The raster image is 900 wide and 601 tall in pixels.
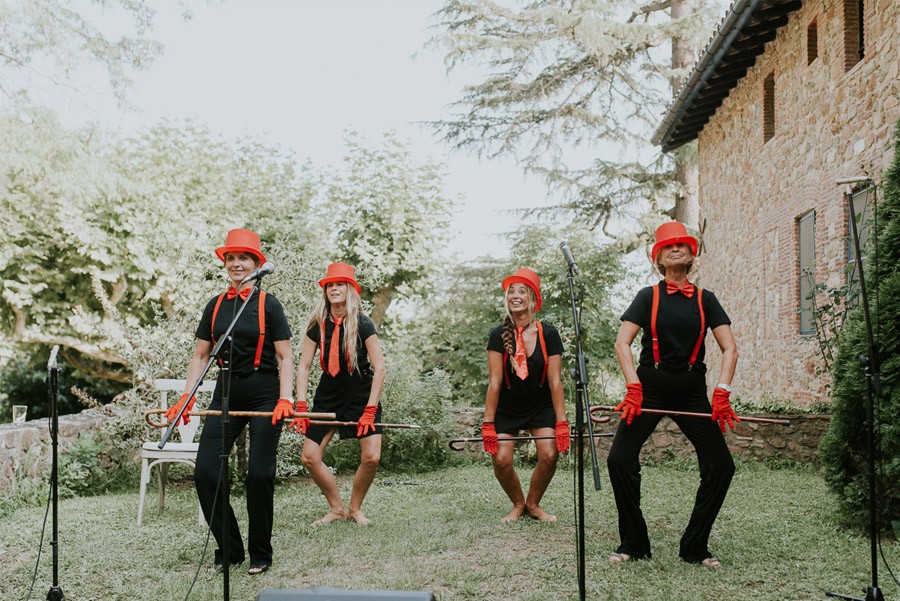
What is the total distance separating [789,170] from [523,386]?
734cm

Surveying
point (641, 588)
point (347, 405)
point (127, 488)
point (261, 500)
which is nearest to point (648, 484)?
point (347, 405)

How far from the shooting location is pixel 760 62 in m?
12.8

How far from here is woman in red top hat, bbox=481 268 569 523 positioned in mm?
6164

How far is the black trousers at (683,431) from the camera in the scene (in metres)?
4.80

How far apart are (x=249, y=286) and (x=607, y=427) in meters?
6.51

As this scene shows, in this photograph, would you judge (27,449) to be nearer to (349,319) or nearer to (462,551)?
(349,319)

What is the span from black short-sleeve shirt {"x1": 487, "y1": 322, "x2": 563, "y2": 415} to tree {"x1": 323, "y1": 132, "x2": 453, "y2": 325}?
11.5 m

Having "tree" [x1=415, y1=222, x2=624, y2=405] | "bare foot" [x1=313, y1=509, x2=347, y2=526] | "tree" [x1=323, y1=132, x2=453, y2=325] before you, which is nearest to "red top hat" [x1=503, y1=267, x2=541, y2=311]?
"bare foot" [x1=313, y1=509, x2=347, y2=526]

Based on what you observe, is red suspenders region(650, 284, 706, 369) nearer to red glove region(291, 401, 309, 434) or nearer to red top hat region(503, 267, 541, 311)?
red top hat region(503, 267, 541, 311)

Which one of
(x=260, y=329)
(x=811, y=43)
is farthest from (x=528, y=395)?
(x=811, y=43)

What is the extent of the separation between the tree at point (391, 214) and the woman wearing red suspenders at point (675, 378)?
1293 cm

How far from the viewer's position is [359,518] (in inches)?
252

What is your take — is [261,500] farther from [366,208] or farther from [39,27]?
[366,208]

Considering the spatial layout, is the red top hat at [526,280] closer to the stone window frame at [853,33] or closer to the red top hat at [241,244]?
the red top hat at [241,244]
